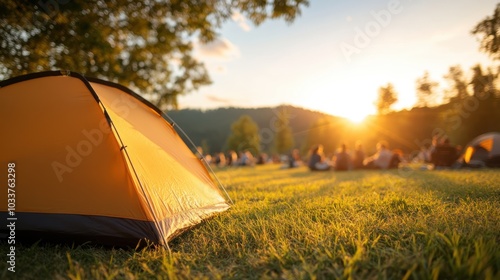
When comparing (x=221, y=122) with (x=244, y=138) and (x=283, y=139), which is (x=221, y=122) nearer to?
(x=283, y=139)

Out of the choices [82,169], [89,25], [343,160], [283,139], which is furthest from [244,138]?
[82,169]

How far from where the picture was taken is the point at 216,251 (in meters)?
2.81

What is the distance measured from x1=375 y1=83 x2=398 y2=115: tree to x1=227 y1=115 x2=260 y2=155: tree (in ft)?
90.8

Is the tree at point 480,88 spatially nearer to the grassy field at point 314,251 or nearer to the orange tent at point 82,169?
the grassy field at point 314,251

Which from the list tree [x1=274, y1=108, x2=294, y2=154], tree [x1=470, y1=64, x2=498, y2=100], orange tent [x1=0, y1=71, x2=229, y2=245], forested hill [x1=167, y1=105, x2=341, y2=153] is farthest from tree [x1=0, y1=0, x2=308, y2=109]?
forested hill [x1=167, y1=105, x2=341, y2=153]

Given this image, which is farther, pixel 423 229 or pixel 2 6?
pixel 2 6

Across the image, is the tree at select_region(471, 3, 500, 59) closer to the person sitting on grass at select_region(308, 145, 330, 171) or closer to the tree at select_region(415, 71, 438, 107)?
the person sitting on grass at select_region(308, 145, 330, 171)

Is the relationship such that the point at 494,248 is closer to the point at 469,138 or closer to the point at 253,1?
the point at 253,1

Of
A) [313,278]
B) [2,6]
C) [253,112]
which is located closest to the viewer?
[313,278]

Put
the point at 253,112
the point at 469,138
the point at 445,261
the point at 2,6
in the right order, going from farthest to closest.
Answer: the point at 253,112, the point at 469,138, the point at 2,6, the point at 445,261

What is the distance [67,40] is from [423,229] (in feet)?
27.2

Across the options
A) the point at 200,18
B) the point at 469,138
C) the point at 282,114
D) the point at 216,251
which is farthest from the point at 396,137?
the point at 216,251

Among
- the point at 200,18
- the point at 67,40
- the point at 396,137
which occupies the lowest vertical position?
the point at 396,137

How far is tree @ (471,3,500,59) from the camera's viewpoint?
5.98m
